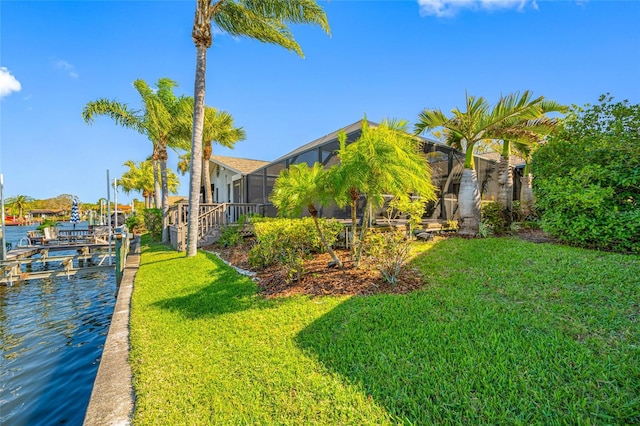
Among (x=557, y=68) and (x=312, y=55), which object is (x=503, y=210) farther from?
(x=312, y=55)

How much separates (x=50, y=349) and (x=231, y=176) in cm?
1468

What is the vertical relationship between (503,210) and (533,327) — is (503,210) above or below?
above

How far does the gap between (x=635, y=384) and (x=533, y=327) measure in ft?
3.29

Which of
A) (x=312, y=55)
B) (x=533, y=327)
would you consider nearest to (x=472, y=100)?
(x=312, y=55)

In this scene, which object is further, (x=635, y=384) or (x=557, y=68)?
(x=557, y=68)

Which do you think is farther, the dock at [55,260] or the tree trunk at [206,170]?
the tree trunk at [206,170]

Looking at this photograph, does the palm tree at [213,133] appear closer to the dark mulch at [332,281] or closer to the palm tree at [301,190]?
the dark mulch at [332,281]

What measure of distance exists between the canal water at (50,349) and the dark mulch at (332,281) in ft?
10.3

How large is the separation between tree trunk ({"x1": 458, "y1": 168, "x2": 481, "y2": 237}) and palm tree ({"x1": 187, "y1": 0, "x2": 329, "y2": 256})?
7.34 metres

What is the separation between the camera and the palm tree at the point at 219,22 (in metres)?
9.13

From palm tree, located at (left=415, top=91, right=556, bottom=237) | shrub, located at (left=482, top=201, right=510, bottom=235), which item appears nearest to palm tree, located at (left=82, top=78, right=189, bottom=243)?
palm tree, located at (left=415, top=91, right=556, bottom=237)

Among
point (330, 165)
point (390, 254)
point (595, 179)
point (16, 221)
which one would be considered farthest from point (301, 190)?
point (16, 221)

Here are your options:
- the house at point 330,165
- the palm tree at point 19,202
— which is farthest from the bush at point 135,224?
the palm tree at point 19,202

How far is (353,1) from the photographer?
29.0 feet
